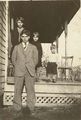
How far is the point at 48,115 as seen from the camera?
474 centimetres

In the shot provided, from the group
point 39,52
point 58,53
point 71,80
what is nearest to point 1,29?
point 39,52

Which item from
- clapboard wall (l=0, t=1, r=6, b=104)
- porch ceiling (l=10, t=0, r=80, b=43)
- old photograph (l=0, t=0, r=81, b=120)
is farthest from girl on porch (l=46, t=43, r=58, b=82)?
clapboard wall (l=0, t=1, r=6, b=104)

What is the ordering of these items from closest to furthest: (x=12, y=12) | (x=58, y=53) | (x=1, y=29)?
1. (x=1, y=29)
2. (x=58, y=53)
3. (x=12, y=12)

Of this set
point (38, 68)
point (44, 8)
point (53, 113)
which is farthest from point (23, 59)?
point (44, 8)

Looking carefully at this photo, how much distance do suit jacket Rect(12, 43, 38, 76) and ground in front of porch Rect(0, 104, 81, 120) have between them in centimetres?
58

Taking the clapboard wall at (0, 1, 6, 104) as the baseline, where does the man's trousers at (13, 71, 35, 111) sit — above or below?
below

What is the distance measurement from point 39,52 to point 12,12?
112 cm

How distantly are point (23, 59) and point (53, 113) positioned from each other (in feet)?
2.85

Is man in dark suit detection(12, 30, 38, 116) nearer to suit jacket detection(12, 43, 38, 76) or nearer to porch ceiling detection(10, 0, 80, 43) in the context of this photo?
suit jacket detection(12, 43, 38, 76)

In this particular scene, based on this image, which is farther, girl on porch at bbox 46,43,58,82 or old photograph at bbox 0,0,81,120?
girl on porch at bbox 46,43,58,82

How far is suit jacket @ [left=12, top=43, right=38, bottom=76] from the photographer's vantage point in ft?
15.8

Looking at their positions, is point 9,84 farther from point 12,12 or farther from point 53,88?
point 12,12

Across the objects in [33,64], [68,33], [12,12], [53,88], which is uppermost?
[12,12]

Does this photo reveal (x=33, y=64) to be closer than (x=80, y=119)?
No
